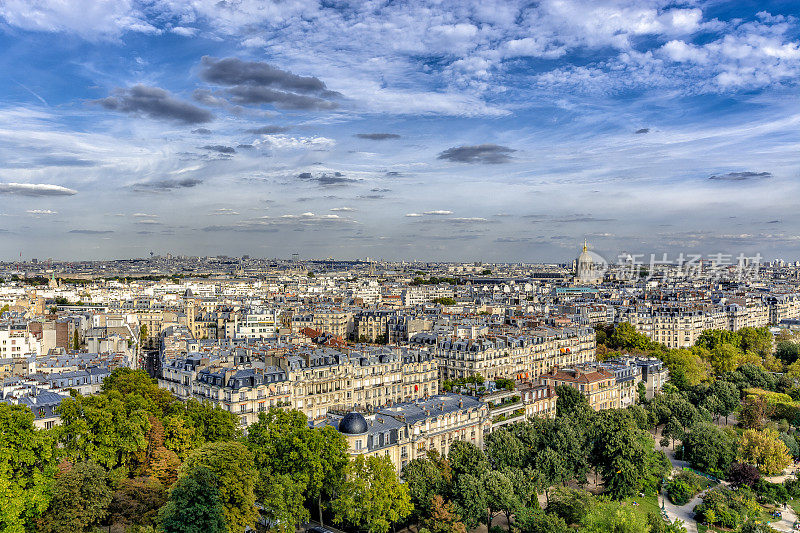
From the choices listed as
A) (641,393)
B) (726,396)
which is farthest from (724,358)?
(641,393)

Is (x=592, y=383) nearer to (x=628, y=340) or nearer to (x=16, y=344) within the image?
(x=628, y=340)

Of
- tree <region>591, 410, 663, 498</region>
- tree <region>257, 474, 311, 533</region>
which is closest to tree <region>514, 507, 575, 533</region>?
tree <region>591, 410, 663, 498</region>

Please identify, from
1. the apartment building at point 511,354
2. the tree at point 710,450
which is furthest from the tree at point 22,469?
the tree at point 710,450

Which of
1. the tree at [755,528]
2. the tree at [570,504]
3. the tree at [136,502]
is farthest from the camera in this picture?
the tree at [570,504]

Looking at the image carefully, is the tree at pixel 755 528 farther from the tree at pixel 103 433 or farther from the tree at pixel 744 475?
the tree at pixel 103 433

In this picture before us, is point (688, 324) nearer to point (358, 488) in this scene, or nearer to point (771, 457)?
point (771, 457)

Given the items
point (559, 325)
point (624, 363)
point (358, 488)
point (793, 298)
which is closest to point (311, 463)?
point (358, 488)
